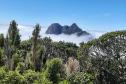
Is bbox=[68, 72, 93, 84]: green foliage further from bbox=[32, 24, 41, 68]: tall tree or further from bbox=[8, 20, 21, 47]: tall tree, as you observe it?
bbox=[8, 20, 21, 47]: tall tree

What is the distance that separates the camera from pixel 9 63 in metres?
33.6

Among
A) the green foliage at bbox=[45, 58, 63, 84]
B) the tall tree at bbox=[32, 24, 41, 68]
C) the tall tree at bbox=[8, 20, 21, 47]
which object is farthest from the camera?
the tall tree at bbox=[8, 20, 21, 47]

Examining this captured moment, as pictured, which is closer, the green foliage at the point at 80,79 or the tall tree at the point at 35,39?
the green foliage at the point at 80,79

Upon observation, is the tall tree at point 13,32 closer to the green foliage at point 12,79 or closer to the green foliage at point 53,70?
the green foliage at point 53,70

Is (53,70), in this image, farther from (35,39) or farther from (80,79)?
(35,39)

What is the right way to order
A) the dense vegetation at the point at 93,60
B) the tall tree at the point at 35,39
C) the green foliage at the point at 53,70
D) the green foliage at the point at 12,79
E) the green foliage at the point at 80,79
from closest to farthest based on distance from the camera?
the green foliage at the point at 12,79 < the green foliage at the point at 53,70 < the green foliage at the point at 80,79 < the dense vegetation at the point at 93,60 < the tall tree at the point at 35,39

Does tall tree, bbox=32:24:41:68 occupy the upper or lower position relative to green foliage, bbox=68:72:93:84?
upper

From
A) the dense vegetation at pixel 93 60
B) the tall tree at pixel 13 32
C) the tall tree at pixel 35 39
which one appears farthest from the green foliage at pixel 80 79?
the tall tree at pixel 13 32

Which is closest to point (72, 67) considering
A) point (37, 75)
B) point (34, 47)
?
point (34, 47)

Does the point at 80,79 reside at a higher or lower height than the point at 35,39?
lower

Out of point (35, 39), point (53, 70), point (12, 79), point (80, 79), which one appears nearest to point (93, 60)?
point (80, 79)

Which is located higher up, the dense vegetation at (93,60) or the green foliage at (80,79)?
the dense vegetation at (93,60)

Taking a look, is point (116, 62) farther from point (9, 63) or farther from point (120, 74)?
point (9, 63)

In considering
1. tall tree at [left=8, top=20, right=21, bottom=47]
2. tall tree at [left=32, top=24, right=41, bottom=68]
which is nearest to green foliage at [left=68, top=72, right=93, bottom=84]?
tall tree at [left=32, top=24, right=41, bottom=68]
